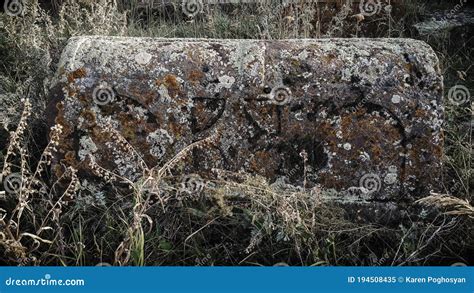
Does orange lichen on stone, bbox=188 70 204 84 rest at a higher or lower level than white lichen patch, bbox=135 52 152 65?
lower

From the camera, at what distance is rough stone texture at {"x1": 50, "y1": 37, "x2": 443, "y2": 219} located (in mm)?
2848

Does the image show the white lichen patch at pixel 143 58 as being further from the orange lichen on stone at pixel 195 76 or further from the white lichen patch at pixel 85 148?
the white lichen patch at pixel 85 148

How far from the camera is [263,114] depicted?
2854 millimetres

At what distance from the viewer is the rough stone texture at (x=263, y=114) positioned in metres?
2.85

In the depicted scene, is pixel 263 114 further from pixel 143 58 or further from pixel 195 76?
pixel 143 58

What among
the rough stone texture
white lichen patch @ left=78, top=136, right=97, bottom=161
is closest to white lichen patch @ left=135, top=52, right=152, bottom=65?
the rough stone texture

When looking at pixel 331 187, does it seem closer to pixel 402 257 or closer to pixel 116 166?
pixel 402 257

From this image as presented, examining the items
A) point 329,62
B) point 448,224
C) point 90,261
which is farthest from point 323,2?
point 90,261

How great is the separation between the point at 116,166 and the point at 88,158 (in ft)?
0.41

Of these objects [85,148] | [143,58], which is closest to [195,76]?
[143,58]

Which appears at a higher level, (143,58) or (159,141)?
(143,58)

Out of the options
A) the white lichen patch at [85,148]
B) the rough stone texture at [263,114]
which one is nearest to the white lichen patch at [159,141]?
the rough stone texture at [263,114]

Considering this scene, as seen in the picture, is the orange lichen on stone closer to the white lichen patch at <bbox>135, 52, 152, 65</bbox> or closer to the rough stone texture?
the rough stone texture

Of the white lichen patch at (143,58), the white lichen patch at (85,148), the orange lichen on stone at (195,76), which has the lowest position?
the white lichen patch at (85,148)
